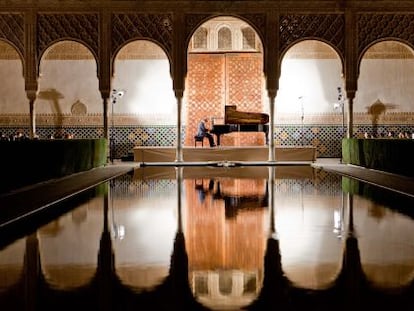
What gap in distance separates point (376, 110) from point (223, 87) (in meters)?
4.56

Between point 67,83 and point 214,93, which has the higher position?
point 67,83

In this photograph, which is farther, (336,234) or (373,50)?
(373,50)

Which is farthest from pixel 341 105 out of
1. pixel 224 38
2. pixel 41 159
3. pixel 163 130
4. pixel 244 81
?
pixel 41 159

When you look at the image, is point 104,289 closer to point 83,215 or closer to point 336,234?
point 336,234

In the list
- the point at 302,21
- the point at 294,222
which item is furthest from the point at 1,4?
the point at 294,222

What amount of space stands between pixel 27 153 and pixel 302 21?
825 centimetres

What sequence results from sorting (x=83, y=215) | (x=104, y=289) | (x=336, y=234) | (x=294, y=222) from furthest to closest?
(x=83, y=215) < (x=294, y=222) < (x=336, y=234) < (x=104, y=289)

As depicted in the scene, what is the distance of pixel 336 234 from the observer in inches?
153

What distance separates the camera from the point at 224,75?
16.7 meters

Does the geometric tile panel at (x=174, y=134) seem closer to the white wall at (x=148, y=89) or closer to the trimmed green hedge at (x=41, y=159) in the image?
the white wall at (x=148, y=89)

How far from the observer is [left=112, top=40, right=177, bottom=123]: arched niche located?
16.3 metres

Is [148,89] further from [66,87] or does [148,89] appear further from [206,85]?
[66,87]

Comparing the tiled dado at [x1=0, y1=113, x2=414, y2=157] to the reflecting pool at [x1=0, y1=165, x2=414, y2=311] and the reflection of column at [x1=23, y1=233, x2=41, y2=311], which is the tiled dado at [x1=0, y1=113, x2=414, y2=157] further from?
the reflection of column at [x1=23, y1=233, x2=41, y2=311]

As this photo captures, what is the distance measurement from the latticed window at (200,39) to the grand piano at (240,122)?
3252 mm
